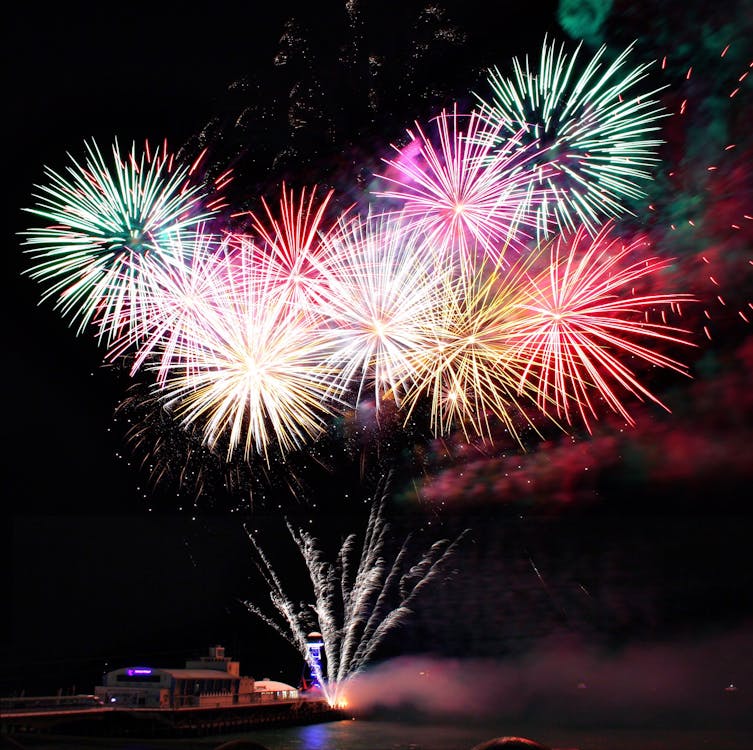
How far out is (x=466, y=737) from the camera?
46.7 meters

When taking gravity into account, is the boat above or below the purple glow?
below

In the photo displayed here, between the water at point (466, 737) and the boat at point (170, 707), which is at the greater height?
the boat at point (170, 707)

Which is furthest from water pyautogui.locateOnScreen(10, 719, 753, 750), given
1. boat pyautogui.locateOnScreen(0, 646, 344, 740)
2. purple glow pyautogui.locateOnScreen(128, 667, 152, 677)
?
purple glow pyautogui.locateOnScreen(128, 667, 152, 677)

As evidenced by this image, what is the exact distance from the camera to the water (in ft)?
138

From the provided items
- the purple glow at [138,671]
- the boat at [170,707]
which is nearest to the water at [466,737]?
the boat at [170,707]

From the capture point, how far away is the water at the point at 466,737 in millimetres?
42062

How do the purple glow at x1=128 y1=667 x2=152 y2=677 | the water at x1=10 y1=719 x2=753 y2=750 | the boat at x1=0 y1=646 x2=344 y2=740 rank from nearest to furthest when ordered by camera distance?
the boat at x1=0 y1=646 x2=344 y2=740
the water at x1=10 y1=719 x2=753 y2=750
the purple glow at x1=128 y1=667 x2=152 y2=677

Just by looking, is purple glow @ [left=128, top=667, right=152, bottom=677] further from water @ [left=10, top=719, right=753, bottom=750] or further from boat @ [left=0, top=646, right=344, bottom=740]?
water @ [left=10, top=719, right=753, bottom=750]

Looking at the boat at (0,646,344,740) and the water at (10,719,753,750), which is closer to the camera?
the boat at (0,646,344,740)

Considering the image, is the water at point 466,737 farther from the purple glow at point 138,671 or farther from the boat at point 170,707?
the purple glow at point 138,671

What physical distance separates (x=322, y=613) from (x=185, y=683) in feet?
30.0

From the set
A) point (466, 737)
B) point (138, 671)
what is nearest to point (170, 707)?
point (138, 671)

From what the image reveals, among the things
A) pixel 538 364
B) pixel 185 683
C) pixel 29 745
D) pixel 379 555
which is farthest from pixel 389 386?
pixel 185 683

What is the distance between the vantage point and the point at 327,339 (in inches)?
794
